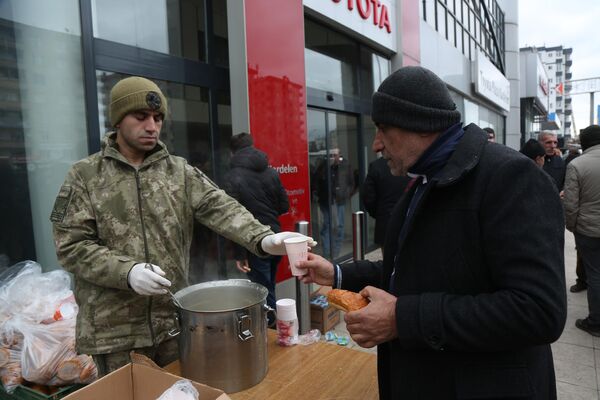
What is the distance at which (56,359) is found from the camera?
106 inches

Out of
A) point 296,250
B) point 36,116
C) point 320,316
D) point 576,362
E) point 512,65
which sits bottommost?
point 576,362

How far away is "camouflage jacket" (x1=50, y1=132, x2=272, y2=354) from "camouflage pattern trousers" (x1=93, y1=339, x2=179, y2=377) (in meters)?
0.06

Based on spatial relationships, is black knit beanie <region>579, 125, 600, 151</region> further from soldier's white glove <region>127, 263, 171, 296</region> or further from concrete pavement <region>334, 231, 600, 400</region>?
soldier's white glove <region>127, 263, 171, 296</region>

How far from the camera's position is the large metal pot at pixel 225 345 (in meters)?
1.55

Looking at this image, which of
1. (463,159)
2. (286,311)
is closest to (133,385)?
(286,311)

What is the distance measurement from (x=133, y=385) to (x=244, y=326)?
43 cm

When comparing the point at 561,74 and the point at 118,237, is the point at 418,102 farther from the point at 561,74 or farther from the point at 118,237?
the point at 561,74

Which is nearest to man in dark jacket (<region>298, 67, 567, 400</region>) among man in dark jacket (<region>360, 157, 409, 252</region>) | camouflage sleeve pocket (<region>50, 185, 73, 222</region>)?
camouflage sleeve pocket (<region>50, 185, 73, 222</region>)

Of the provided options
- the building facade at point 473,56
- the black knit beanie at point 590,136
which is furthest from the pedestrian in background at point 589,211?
the building facade at point 473,56

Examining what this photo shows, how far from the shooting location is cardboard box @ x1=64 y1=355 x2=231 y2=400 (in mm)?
1422

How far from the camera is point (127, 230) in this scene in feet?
6.19

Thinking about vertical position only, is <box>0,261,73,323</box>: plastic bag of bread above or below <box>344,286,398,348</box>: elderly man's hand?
below

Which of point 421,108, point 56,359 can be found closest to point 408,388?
point 421,108

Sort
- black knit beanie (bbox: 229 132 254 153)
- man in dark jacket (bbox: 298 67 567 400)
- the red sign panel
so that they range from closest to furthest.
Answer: man in dark jacket (bbox: 298 67 567 400)
black knit beanie (bbox: 229 132 254 153)
the red sign panel
